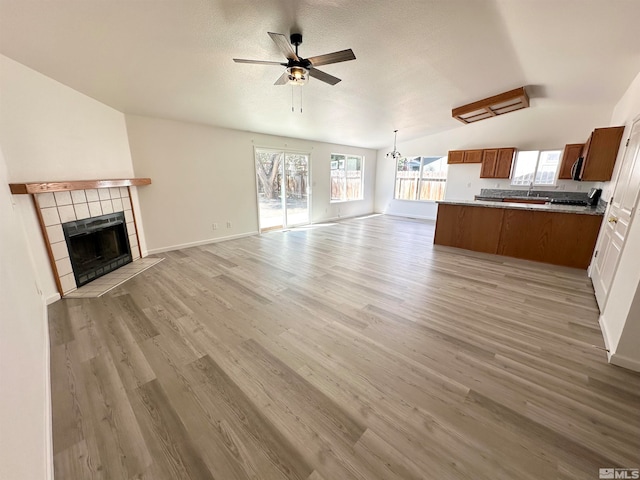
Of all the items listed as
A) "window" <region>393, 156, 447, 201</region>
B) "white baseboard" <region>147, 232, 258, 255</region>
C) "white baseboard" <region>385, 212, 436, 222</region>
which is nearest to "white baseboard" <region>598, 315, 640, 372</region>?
"white baseboard" <region>147, 232, 258, 255</region>

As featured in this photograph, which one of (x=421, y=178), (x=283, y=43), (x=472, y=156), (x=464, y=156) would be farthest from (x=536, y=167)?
(x=283, y=43)

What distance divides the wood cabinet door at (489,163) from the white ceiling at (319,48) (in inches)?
83.1

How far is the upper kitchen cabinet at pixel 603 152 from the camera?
11.9ft

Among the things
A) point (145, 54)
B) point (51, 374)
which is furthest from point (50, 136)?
point (51, 374)

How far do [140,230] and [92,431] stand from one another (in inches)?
144

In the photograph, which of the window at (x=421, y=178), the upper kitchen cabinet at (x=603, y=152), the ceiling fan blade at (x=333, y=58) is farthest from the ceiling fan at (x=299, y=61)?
the window at (x=421, y=178)

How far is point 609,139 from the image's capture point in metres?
3.68

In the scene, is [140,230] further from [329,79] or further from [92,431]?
[329,79]

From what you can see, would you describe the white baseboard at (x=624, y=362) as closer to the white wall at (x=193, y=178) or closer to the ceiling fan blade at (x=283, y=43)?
the ceiling fan blade at (x=283, y=43)

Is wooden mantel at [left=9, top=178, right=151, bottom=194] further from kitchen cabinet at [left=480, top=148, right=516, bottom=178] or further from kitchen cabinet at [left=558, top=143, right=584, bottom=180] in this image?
kitchen cabinet at [left=558, top=143, right=584, bottom=180]

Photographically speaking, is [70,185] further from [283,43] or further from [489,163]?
[489,163]

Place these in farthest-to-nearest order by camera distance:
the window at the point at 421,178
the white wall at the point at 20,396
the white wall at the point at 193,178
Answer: the window at the point at 421,178 → the white wall at the point at 193,178 → the white wall at the point at 20,396

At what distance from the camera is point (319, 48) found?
9.07ft

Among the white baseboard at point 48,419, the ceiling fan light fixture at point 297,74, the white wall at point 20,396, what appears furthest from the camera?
the ceiling fan light fixture at point 297,74
